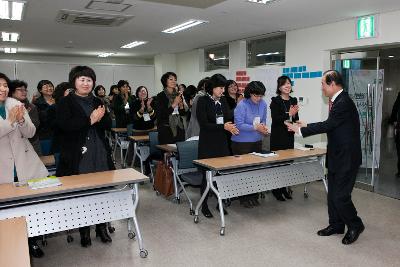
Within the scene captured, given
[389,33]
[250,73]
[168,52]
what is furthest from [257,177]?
[168,52]

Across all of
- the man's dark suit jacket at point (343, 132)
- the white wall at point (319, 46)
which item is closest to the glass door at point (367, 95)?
the white wall at point (319, 46)

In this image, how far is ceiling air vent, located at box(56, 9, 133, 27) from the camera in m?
5.19

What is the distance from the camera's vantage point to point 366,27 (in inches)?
206

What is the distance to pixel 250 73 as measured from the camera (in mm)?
7863

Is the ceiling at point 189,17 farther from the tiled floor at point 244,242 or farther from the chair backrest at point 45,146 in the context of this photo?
the tiled floor at point 244,242

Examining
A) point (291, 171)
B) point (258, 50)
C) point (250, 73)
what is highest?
point (258, 50)

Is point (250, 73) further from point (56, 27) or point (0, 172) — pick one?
point (0, 172)

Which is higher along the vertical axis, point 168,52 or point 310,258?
point 168,52

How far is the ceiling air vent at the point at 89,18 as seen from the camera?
519 centimetres

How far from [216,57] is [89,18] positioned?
442 centimetres

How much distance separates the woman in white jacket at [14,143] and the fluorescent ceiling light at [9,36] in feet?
16.7

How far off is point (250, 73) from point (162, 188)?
4261 mm

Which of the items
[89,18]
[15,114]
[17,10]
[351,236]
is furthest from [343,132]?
[17,10]

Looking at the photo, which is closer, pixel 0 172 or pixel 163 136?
pixel 0 172
